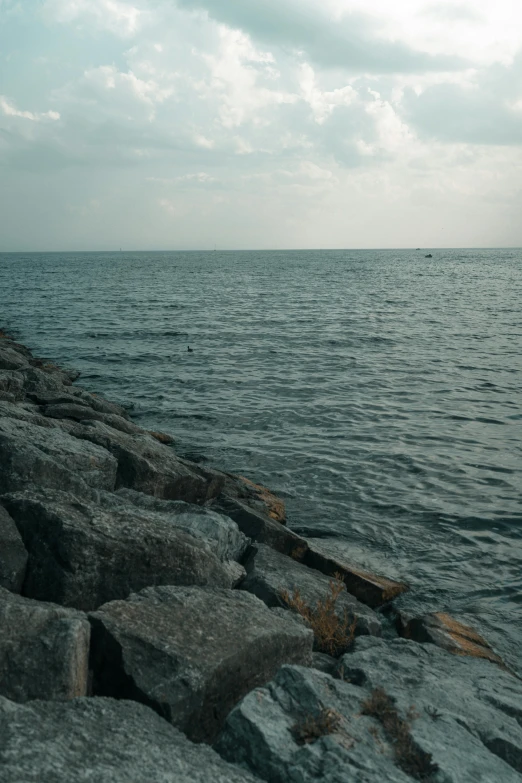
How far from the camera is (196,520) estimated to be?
26.1ft

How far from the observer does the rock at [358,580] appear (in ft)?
28.3

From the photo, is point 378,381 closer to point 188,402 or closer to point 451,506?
point 188,402

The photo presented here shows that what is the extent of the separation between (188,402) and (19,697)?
16452 mm

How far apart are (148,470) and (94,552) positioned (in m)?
3.96

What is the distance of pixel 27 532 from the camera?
5973 millimetres

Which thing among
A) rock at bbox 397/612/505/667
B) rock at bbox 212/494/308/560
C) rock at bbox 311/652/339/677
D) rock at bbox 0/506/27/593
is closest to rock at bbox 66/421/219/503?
rock at bbox 212/494/308/560

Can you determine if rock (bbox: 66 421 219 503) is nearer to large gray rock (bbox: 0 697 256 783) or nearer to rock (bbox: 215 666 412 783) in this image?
rock (bbox: 215 666 412 783)

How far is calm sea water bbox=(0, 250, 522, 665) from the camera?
1048 centimetres

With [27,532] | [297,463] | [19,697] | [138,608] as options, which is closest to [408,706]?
[138,608]

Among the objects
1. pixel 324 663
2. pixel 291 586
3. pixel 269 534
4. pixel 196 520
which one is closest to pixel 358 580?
pixel 269 534

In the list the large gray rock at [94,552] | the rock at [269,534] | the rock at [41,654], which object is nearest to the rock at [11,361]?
the rock at [269,534]

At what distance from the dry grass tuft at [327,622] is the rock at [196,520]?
0.97 metres

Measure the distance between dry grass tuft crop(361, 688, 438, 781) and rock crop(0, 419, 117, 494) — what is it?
180 inches

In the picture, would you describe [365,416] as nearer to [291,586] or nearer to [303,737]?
[291,586]
